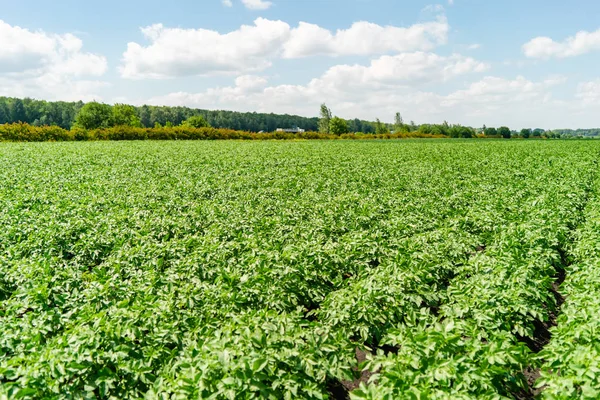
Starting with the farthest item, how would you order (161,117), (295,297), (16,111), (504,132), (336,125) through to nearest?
(161,117), (504,132), (336,125), (16,111), (295,297)

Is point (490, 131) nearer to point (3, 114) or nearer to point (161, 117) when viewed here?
point (161, 117)

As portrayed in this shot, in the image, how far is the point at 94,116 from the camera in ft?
315

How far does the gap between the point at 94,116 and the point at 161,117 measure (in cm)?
4964

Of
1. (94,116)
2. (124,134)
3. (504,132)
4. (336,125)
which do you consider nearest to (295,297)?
(124,134)

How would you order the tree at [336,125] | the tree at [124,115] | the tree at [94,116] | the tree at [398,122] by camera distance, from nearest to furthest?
the tree at [94,116] < the tree at [124,115] < the tree at [336,125] < the tree at [398,122]

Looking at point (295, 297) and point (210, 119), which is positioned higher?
point (210, 119)

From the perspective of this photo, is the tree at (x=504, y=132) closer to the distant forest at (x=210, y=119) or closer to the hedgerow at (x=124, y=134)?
the distant forest at (x=210, y=119)

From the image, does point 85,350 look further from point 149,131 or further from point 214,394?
point 149,131

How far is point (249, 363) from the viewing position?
142 inches

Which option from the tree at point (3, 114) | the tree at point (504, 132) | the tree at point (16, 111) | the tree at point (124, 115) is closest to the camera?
the tree at point (124, 115)

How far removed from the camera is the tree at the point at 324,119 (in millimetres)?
120500

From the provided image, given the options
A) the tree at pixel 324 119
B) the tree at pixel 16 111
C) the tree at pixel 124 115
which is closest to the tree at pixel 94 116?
the tree at pixel 124 115

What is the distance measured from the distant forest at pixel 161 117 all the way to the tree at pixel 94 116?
20.0 metres

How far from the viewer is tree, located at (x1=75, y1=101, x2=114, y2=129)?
93.7 m
